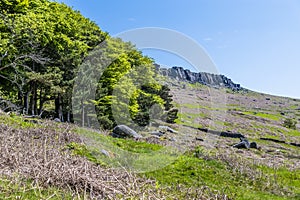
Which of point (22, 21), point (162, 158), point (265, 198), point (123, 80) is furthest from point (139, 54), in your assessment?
point (265, 198)

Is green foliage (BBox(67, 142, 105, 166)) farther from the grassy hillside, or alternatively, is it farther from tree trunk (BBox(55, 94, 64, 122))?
tree trunk (BBox(55, 94, 64, 122))

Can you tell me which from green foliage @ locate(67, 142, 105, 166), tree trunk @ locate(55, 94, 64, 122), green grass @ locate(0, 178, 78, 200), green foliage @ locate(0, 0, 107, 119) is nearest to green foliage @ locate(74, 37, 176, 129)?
green foliage @ locate(0, 0, 107, 119)

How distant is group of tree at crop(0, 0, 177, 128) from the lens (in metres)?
32.3

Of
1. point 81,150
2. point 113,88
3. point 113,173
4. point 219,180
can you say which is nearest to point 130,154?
point 81,150

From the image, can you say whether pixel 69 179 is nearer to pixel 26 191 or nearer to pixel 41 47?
pixel 26 191

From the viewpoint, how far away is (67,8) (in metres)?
45.4

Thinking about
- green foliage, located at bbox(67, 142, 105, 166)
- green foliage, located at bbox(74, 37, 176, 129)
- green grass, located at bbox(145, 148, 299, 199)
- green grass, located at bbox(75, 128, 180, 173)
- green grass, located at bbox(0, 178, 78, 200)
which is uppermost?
green foliage, located at bbox(74, 37, 176, 129)

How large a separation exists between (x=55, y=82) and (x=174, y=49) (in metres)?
19.0

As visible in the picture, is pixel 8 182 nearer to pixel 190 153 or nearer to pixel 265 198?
pixel 265 198

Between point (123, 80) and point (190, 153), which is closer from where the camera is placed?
point (190, 153)

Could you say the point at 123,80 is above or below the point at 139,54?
below

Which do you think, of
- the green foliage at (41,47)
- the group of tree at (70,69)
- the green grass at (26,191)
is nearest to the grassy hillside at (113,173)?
the green grass at (26,191)

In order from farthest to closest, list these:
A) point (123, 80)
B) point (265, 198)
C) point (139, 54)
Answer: point (139, 54) → point (123, 80) → point (265, 198)

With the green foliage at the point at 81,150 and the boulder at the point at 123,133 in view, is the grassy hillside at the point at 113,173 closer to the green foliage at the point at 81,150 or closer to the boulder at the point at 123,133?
the green foliage at the point at 81,150
